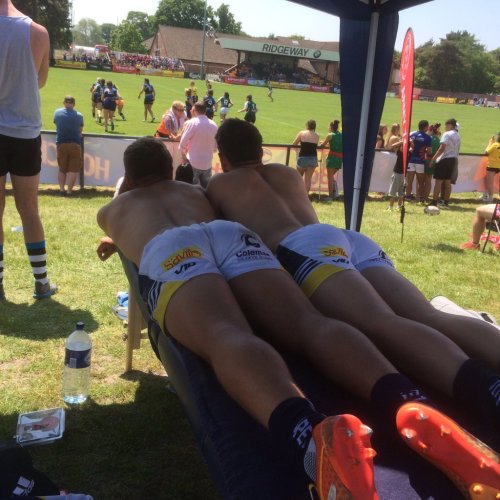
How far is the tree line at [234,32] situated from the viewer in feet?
194

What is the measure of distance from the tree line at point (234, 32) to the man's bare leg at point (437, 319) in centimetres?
3839

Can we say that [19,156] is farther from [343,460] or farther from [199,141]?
[199,141]

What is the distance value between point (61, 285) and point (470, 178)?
34.0 feet

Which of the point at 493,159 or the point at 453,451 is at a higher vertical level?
the point at 493,159

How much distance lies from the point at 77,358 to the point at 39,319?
50.1 inches

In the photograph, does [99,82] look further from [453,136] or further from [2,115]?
[2,115]

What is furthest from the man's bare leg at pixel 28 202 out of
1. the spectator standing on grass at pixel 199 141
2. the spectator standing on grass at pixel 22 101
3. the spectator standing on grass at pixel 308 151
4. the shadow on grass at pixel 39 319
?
the spectator standing on grass at pixel 308 151

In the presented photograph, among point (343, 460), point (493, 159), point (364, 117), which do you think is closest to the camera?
point (343, 460)

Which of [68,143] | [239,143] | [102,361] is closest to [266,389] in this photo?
[239,143]

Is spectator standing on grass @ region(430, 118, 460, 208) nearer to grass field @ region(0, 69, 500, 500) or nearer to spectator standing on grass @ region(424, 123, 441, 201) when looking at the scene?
spectator standing on grass @ region(424, 123, 441, 201)

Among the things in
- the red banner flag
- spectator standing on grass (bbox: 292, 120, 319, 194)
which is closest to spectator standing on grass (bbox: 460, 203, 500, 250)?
the red banner flag

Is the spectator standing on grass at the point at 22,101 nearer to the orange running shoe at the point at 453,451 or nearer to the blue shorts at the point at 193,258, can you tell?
the blue shorts at the point at 193,258

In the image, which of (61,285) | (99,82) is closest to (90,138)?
(61,285)

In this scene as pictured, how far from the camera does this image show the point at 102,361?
11.6 feet
